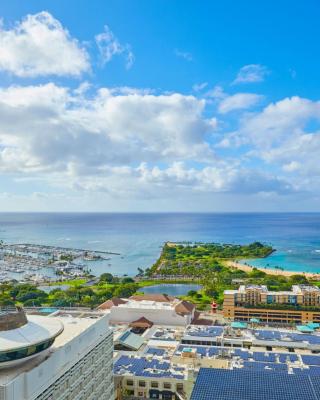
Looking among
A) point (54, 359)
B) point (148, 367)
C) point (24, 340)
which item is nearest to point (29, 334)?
point (24, 340)

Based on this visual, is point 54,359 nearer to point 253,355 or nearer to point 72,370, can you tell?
point 72,370

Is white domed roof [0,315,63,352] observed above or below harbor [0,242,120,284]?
above

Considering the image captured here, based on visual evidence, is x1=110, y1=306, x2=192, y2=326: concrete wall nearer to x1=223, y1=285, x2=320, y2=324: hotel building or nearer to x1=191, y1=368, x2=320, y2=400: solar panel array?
x1=223, y1=285, x2=320, y2=324: hotel building

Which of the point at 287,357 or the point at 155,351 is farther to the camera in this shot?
the point at 155,351

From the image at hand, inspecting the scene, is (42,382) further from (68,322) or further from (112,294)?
(112,294)

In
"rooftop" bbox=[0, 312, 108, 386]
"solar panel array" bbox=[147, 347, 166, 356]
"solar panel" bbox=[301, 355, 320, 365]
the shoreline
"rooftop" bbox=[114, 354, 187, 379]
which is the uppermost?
"rooftop" bbox=[0, 312, 108, 386]

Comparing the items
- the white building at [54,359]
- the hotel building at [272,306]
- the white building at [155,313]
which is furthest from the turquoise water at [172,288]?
the white building at [54,359]

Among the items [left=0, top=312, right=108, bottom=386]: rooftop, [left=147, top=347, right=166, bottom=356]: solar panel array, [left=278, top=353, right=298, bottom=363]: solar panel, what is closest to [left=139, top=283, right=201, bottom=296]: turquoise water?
[left=147, top=347, right=166, bottom=356]: solar panel array
